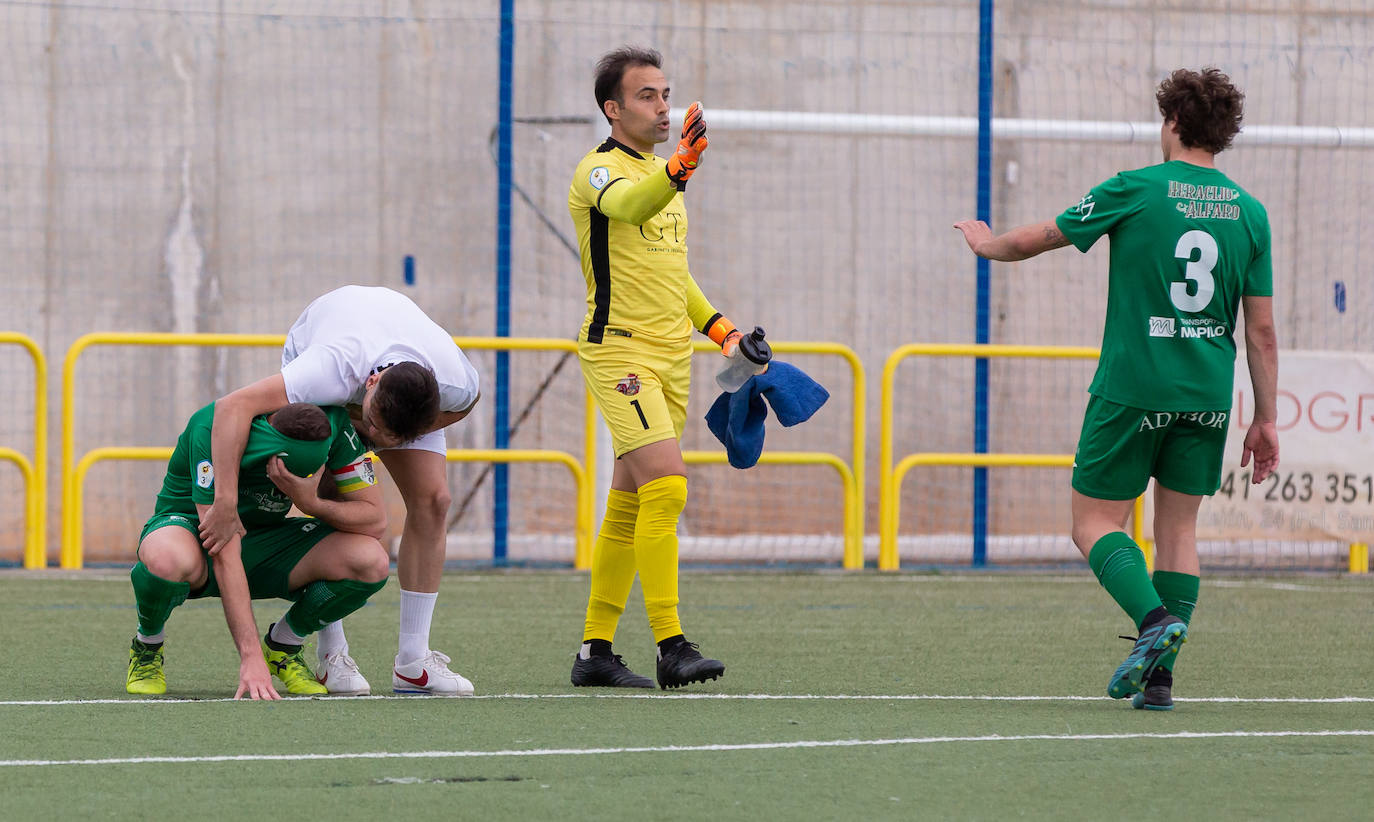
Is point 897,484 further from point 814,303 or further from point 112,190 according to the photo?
point 112,190

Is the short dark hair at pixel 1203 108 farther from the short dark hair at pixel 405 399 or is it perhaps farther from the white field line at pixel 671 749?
the short dark hair at pixel 405 399

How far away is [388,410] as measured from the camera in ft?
16.0

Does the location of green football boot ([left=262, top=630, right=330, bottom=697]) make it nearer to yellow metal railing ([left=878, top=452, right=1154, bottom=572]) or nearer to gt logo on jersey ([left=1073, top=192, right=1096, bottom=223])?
gt logo on jersey ([left=1073, top=192, right=1096, bottom=223])

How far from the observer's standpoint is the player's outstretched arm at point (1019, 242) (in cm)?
526

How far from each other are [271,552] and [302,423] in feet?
1.68

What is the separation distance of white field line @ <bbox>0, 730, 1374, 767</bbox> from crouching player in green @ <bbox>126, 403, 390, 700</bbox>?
3.03 feet

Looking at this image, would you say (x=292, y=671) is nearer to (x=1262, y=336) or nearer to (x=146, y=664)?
(x=146, y=664)

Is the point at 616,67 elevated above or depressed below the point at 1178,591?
above

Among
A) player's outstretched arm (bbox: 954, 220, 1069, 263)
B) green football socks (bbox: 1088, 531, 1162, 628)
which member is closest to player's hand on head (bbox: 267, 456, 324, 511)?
player's outstretched arm (bbox: 954, 220, 1069, 263)

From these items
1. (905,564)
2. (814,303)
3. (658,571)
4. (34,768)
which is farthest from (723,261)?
(34,768)

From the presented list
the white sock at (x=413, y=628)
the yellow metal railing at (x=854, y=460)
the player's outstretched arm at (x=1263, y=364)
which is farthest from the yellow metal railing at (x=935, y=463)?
the white sock at (x=413, y=628)

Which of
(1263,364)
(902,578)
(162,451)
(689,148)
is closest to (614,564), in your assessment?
(689,148)

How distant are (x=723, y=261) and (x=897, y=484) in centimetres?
232

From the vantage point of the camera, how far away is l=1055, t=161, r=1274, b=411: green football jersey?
17.0 feet
